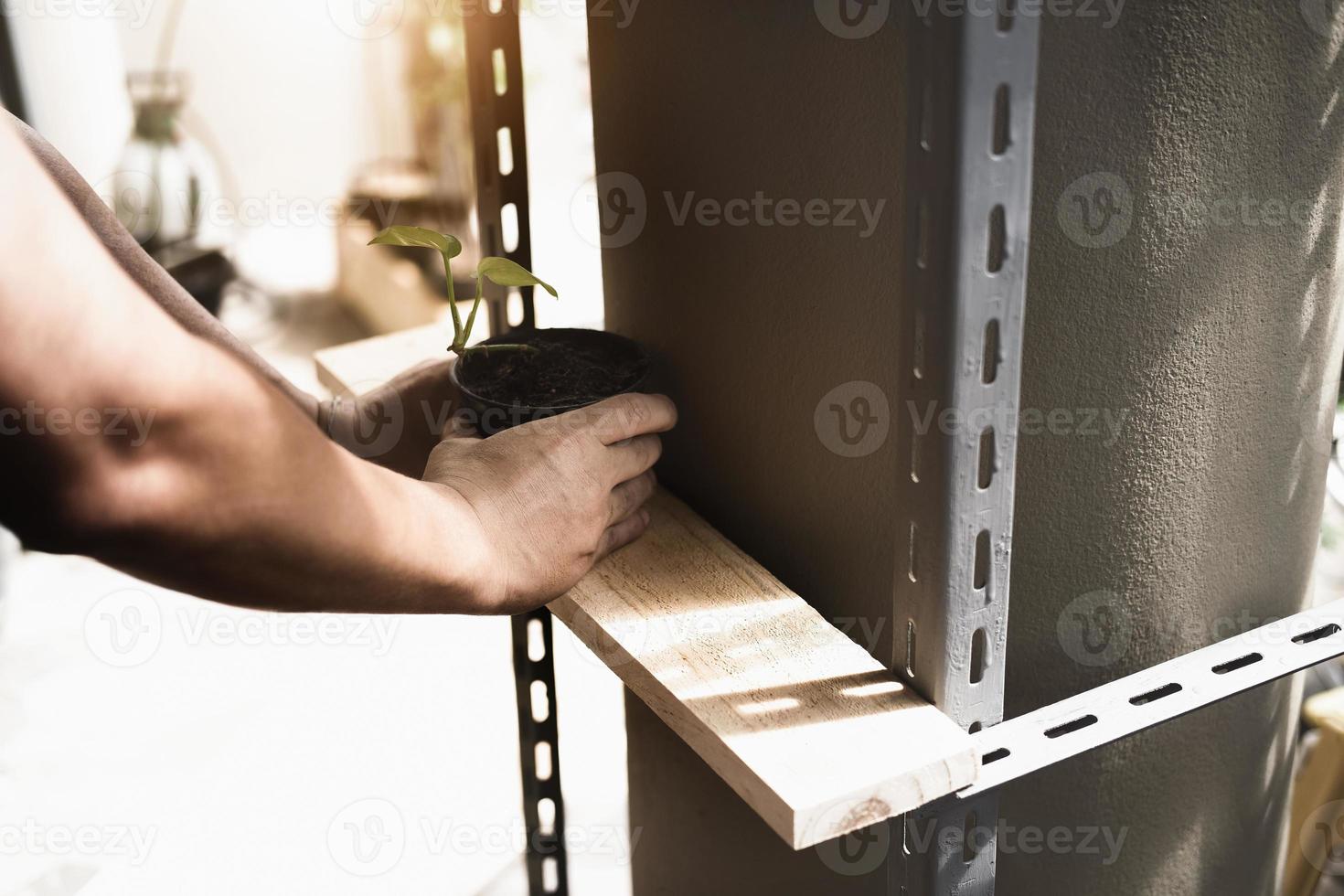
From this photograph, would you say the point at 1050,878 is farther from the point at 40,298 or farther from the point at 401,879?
the point at 401,879

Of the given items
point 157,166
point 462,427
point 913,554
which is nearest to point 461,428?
point 462,427

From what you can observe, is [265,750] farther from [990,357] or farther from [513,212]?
[990,357]

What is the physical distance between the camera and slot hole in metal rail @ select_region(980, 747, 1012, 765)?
672 millimetres

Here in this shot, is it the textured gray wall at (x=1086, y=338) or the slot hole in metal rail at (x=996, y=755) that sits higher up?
the textured gray wall at (x=1086, y=338)

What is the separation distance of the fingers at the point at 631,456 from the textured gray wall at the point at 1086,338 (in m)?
0.08

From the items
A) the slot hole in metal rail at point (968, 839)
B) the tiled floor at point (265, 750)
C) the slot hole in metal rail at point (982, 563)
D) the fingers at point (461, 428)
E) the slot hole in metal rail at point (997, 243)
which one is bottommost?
the tiled floor at point (265, 750)

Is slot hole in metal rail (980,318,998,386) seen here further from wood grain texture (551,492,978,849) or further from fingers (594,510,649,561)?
fingers (594,510,649,561)

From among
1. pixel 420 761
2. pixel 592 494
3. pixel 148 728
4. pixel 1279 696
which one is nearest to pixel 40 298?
pixel 592 494

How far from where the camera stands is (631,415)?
2.68 ft

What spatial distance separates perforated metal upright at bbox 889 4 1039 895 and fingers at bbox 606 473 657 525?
22cm

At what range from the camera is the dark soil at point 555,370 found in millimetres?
848

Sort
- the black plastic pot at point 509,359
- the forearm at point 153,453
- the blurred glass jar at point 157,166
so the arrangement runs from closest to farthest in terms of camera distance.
→ the forearm at point 153,453
the black plastic pot at point 509,359
the blurred glass jar at point 157,166

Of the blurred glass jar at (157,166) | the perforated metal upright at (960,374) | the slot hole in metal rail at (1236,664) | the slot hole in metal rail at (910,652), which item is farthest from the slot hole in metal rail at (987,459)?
the blurred glass jar at (157,166)

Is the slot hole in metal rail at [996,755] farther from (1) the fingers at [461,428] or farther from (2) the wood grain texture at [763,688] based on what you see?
(1) the fingers at [461,428]
